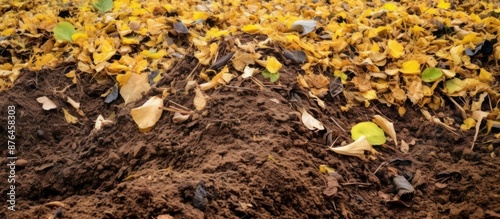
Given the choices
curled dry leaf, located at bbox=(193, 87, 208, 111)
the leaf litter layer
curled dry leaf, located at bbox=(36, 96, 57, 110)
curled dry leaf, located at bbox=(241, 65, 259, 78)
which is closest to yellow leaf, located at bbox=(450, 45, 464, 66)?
the leaf litter layer

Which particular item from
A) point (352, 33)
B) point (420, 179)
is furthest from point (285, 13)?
point (420, 179)

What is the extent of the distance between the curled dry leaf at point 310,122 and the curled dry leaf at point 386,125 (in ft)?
0.83

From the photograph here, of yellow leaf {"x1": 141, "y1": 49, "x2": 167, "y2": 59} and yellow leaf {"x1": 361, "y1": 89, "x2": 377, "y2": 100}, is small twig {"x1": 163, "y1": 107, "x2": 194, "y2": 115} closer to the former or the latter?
yellow leaf {"x1": 141, "y1": 49, "x2": 167, "y2": 59}

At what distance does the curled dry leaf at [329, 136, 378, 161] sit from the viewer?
4.80 feet

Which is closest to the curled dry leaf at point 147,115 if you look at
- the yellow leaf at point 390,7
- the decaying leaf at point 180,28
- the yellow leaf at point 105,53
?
the yellow leaf at point 105,53

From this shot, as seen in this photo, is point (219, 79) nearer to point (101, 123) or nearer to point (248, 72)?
point (248, 72)

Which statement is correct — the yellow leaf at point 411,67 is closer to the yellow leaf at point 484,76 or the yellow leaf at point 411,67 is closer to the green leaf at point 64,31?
the yellow leaf at point 484,76

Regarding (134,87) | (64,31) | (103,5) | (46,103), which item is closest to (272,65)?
(134,87)

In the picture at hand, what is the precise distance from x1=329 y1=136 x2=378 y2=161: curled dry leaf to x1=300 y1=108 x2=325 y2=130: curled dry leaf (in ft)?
0.30

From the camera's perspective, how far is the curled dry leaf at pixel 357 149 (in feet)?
4.80

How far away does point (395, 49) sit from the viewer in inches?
77.4

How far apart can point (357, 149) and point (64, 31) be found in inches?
58.1

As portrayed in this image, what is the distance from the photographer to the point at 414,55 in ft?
6.41

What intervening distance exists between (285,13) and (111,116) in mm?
1096
